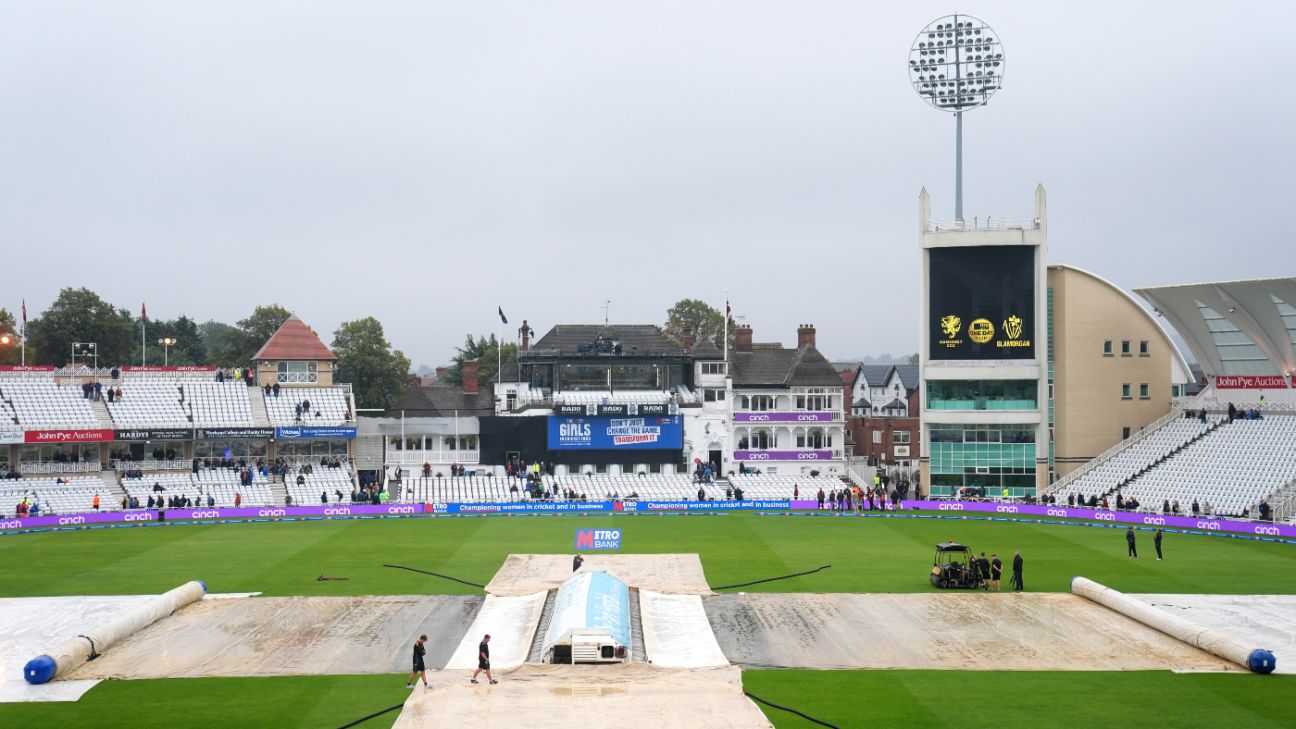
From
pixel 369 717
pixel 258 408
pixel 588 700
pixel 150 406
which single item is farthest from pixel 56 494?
pixel 588 700

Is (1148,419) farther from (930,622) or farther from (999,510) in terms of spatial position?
(930,622)

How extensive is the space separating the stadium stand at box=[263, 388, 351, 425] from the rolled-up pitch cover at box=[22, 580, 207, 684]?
1462 inches

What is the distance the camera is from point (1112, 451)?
66375mm

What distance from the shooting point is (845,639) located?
97.5 feet

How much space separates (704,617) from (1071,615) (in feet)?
34.9

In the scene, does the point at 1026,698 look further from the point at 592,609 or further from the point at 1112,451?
the point at 1112,451

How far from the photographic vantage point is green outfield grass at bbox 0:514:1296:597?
3791 cm

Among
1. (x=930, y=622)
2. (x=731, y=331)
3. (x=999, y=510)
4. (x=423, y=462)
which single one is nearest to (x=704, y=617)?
(x=930, y=622)

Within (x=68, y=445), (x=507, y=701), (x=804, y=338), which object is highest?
(x=804, y=338)

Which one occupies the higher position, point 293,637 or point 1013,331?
point 1013,331

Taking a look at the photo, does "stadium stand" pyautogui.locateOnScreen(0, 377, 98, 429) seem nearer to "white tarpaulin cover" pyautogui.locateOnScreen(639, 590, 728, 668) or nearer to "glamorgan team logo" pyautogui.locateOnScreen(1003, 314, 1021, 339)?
"white tarpaulin cover" pyautogui.locateOnScreen(639, 590, 728, 668)

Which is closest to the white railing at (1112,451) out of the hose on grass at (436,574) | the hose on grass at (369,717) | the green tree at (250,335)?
the hose on grass at (436,574)

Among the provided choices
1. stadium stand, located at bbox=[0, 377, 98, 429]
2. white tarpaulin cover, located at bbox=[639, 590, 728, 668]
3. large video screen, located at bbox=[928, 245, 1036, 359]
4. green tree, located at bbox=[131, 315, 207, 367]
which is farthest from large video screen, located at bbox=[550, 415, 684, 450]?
green tree, located at bbox=[131, 315, 207, 367]

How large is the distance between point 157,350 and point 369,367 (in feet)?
110
